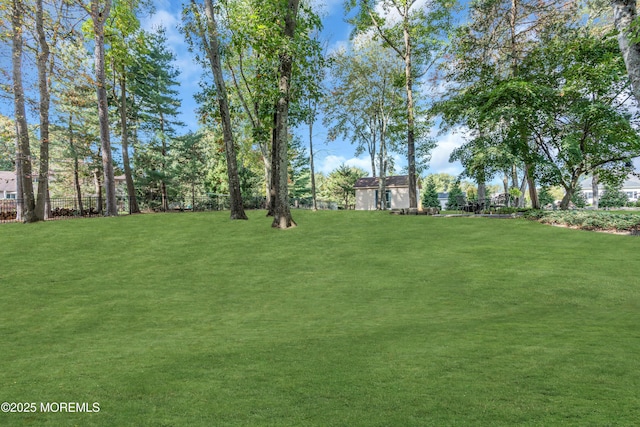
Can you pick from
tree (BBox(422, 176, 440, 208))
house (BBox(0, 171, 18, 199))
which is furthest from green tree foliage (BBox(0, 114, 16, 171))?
tree (BBox(422, 176, 440, 208))

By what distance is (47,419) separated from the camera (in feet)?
8.83

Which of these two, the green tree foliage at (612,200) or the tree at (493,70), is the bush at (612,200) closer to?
the green tree foliage at (612,200)

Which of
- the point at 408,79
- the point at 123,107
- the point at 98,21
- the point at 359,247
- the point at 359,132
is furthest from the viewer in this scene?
the point at 359,132

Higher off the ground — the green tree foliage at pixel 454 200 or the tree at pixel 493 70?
the tree at pixel 493 70

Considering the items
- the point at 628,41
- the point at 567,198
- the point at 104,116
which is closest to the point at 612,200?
the point at 567,198

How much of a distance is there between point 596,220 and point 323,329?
13.9 metres

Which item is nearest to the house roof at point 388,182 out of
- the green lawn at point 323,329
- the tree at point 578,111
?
the tree at point 578,111

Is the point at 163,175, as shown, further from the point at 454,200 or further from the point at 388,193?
the point at 454,200

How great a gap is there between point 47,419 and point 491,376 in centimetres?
390

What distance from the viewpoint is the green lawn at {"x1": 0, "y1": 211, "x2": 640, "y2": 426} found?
2744 mm

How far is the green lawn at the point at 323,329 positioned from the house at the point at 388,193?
90.8ft

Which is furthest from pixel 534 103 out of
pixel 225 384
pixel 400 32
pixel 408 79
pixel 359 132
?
pixel 359 132

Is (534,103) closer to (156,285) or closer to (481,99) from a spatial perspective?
(481,99)

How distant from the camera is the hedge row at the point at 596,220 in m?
12.6
